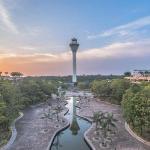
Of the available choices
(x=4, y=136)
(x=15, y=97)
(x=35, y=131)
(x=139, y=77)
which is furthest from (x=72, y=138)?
(x=139, y=77)

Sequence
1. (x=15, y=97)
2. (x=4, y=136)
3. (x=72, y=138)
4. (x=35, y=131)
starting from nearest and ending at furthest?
(x=4, y=136)
(x=72, y=138)
(x=35, y=131)
(x=15, y=97)

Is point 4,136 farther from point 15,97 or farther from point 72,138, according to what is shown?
point 15,97

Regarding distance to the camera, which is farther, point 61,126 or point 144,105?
point 61,126

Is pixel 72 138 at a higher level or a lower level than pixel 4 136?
lower

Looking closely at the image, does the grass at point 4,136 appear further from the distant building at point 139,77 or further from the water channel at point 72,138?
the distant building at point 139,77

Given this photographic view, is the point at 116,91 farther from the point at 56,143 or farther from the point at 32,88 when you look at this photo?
the point at 56,143

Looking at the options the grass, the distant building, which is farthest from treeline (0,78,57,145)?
the distant building

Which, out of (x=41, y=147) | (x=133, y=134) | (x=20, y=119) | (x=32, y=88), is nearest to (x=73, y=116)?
(x=20, y=119)

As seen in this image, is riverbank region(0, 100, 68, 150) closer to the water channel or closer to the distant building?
the water channel
